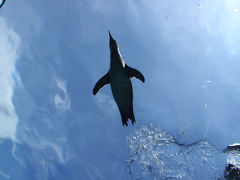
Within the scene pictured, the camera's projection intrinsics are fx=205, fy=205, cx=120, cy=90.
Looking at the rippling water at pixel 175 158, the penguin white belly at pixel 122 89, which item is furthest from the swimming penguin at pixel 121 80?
the rippling water at pixel 175 158

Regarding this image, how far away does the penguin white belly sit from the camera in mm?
8609

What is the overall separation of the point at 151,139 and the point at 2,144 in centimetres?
2688

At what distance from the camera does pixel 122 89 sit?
8.79 m

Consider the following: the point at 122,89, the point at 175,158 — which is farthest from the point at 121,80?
the point at 175,158

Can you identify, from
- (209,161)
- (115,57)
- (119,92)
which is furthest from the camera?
(209,161)

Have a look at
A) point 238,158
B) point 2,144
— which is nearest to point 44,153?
point 2,144

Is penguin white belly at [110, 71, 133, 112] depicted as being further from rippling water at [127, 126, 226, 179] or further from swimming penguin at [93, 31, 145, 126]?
rippling water at [127, 126, 226, 179]

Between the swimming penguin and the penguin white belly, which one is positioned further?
the penguin white belly

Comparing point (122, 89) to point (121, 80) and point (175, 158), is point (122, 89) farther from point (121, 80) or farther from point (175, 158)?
point (175, 158)

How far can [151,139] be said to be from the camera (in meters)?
16.5

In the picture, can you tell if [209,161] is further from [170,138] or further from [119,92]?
[119,92]

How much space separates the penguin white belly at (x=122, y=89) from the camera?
861 cm

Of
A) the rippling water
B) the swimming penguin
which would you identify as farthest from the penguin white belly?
the rippling water

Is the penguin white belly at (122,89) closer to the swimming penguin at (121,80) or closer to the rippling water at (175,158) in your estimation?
the swimming penguin at (121,80)
